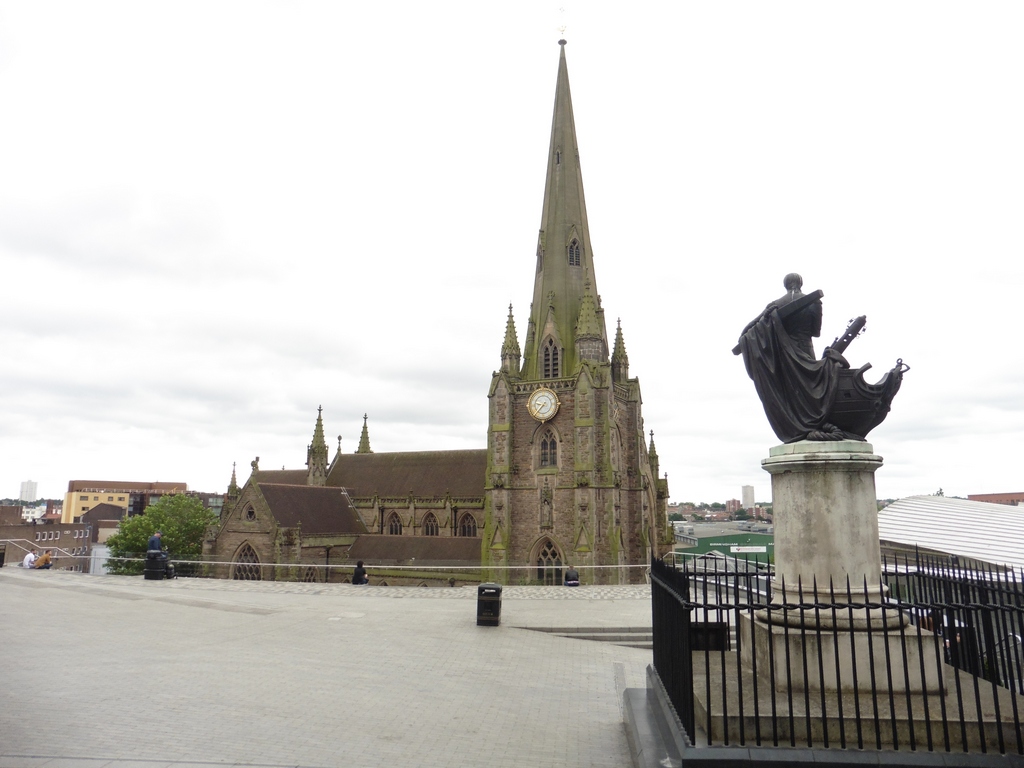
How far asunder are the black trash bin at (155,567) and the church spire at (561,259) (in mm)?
22945

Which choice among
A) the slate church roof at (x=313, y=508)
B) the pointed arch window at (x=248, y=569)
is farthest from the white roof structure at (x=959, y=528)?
the slate church roof at (x=313, y=508)

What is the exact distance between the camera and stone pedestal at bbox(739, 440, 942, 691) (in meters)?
5.83

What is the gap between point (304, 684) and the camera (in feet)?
29.1

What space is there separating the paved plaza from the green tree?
38.2 m

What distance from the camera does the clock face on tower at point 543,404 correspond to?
3709 cm

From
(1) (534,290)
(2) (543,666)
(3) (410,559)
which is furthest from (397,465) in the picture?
(2) (543,666)

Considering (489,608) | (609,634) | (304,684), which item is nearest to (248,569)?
(489,608)

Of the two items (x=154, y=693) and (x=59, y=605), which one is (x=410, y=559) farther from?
(x=154, y=693)

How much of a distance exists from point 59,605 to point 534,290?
31081mm

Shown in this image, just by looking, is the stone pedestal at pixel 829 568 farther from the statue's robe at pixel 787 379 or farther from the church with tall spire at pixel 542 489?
the church with tall spire at pixel 542 489

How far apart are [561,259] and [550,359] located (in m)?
6.36

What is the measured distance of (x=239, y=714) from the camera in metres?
7.49

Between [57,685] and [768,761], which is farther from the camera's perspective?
[57,685]

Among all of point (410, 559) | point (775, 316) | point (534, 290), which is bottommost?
point (410, 559)
